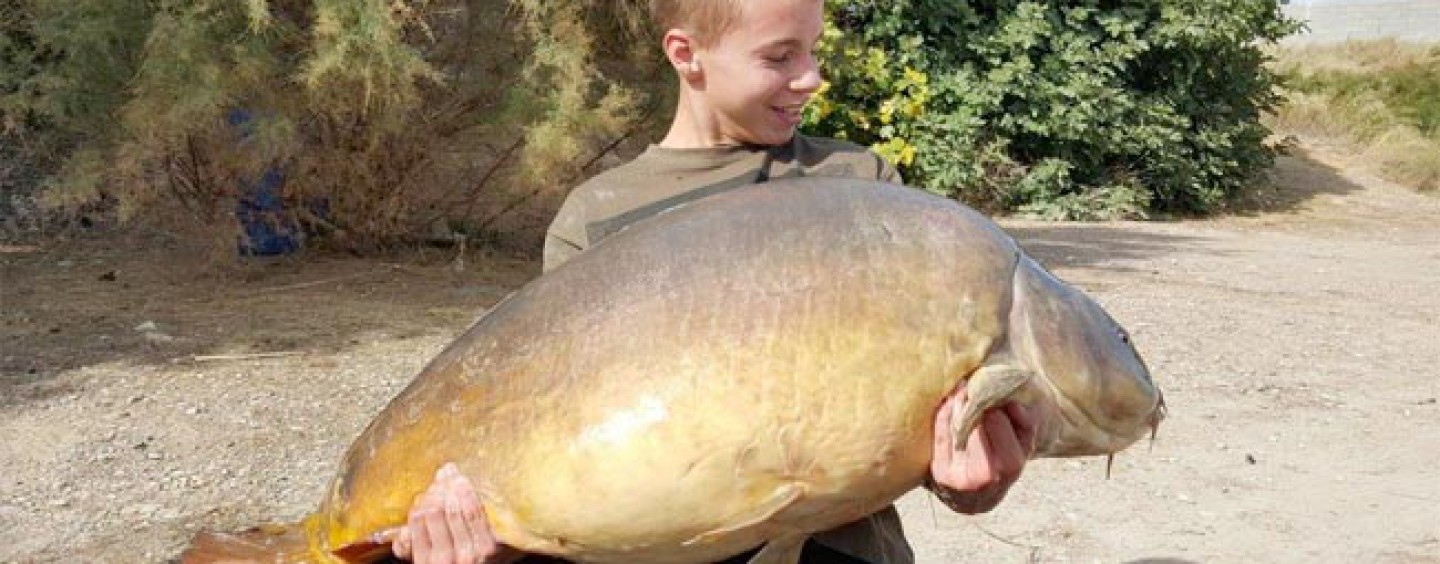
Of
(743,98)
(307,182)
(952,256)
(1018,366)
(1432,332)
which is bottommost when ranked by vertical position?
(1432,332)

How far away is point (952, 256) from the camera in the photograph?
1977mm

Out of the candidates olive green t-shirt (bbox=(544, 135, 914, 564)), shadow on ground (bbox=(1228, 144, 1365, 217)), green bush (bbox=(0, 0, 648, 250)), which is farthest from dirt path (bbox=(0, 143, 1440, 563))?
shadow on ground (bbox=(1228, 144, 1365, 217))

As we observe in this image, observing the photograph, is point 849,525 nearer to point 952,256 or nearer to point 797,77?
point 952,256

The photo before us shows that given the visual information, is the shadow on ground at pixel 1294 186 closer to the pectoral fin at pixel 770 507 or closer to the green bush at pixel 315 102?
the green bush at pixel 315 102

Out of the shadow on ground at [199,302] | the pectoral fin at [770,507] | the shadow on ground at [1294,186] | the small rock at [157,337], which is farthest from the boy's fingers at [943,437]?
the shadow on ground at [1294,186]

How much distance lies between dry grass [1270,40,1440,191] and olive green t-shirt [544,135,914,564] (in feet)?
61.6

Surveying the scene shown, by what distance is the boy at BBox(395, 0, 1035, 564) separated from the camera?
1.99m

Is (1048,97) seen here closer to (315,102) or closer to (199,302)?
(315,102)

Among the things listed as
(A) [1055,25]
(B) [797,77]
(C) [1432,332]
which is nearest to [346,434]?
(B) [797,77]

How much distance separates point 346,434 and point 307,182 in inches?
140

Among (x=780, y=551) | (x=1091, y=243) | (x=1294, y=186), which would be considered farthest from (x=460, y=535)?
(x=1294, y=186)

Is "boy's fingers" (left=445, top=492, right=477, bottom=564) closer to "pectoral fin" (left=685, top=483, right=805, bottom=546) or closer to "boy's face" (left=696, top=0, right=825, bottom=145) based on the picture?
"pectoral fin" (left=685, top=483, right=805, bottom=546)

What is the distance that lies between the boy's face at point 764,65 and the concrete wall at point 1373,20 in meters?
31.6

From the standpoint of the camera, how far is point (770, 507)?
6.16 feet
